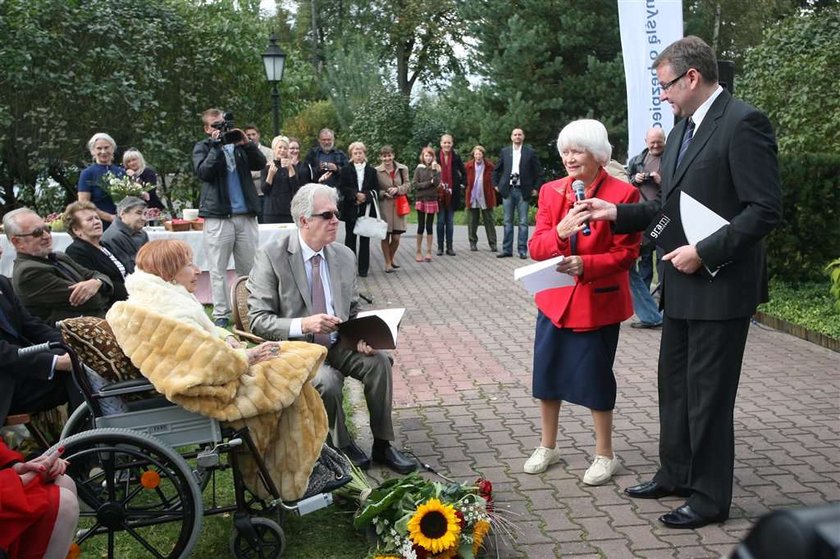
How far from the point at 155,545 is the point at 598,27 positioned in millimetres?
23174

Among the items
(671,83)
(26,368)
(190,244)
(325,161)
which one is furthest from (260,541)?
(325,161)

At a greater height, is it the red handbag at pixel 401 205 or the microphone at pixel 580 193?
the microphone at pixel 580 193

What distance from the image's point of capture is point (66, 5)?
52.5ft

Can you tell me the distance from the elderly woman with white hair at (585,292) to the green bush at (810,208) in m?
6.14

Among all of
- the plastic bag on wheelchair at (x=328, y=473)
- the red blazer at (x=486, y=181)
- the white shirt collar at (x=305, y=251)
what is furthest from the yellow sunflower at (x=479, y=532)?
the red blazer at (x=486, y=181)

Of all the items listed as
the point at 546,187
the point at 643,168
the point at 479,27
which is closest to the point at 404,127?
the point at 479,27

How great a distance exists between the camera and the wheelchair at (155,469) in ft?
12.6

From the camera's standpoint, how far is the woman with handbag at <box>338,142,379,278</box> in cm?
1365

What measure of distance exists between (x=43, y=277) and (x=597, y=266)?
11.3 feet

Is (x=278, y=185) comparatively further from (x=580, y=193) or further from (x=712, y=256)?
(x=712, y=256)

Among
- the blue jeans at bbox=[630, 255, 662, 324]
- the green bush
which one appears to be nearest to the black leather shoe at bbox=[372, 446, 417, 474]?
the blue jeans at bbox=[630, 255, 662, 324]

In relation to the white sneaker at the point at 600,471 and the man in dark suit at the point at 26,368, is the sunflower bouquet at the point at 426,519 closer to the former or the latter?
the white sneaker at the point at 600,471

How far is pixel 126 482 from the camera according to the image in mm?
4094

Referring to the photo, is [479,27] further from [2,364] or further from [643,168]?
[2,364]
